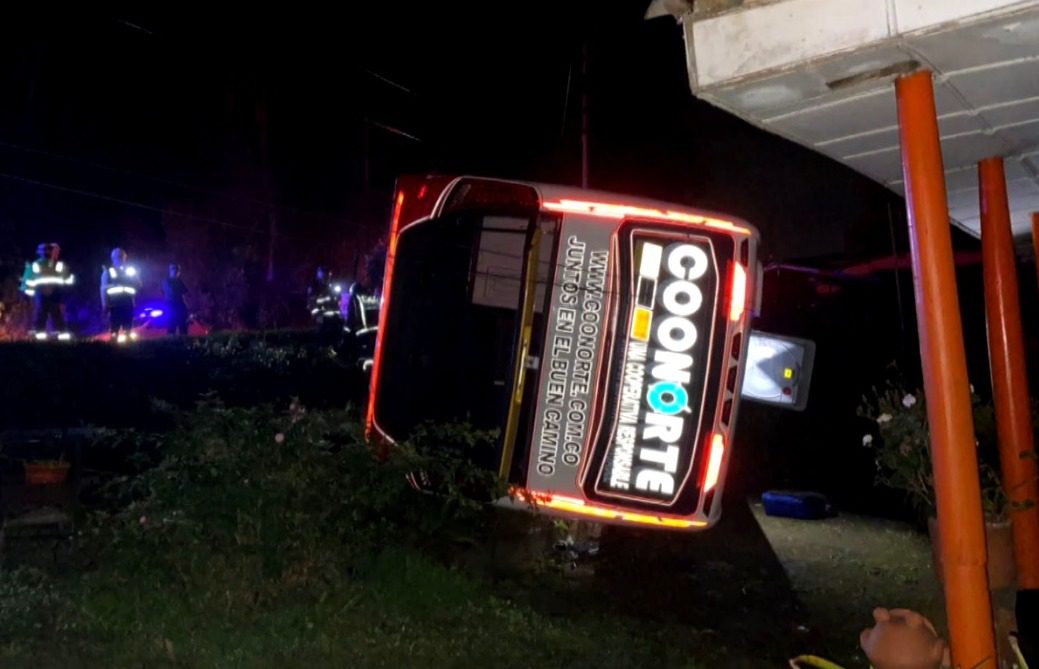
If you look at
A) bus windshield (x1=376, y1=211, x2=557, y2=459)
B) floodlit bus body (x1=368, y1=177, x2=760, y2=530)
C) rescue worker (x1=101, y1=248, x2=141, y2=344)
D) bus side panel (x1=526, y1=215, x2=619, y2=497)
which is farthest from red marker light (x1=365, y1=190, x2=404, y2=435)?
rescue worker (x1=101, y1=248, x2=141, y2=344)

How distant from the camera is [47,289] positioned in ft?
51.7

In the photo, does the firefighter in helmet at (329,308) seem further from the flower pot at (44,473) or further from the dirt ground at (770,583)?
the dirt ground at (770,583)

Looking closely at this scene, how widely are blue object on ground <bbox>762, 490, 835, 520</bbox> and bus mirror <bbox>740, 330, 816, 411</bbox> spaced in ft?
9.22

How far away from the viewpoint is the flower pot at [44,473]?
8.12 meters

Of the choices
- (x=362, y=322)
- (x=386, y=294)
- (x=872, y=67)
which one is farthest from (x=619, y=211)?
(x=362, y=322)

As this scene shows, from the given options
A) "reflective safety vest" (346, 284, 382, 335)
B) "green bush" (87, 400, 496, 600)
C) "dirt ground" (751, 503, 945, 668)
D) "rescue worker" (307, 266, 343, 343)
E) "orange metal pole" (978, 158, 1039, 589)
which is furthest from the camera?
"rescue worker" (307, 266, 343, 343)

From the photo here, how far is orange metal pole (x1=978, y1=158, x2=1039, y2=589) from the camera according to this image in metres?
5.64

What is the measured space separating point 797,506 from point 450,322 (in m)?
4.25

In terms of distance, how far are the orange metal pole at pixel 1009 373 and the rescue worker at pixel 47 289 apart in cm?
1340

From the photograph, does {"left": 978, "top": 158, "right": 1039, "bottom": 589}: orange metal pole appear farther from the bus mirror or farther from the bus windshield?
the bus windshield

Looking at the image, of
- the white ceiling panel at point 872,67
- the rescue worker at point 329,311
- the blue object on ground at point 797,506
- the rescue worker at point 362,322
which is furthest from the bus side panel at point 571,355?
the rescue worker at point 329,311

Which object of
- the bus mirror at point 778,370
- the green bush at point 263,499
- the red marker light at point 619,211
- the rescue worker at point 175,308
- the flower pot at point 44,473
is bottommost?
the flower pot at point 44,473

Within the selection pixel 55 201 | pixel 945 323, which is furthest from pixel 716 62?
pixel 55 201

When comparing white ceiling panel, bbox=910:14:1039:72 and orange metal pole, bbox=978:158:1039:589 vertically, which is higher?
white ceiling panel, bbox=910:14:1039:72
